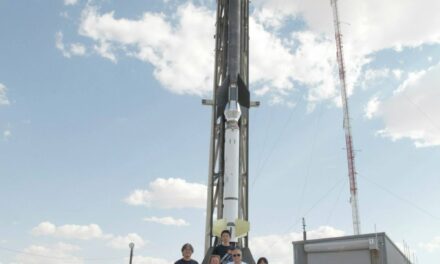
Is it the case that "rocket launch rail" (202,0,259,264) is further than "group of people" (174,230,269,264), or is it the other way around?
"rocket launch rail" (202,0,259,264)

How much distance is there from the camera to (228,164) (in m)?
13.0

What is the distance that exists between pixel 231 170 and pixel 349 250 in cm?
383

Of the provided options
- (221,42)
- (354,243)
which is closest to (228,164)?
(354,243)

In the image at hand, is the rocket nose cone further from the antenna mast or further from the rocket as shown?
the antenna mast

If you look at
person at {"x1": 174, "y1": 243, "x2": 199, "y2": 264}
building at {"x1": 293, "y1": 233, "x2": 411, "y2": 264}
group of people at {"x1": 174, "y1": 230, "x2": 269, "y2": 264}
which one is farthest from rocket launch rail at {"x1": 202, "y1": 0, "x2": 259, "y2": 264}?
person at {"x1": 174, "y1": 243, "x2": 199, "y2": 264}

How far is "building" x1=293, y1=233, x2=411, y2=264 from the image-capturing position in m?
11.2

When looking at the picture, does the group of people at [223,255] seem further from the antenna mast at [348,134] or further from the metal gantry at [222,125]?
the antenna mast at [348,134]

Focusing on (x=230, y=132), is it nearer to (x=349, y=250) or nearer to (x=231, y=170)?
(x=231, y=170)

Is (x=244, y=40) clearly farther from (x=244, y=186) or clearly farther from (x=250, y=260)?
(x=250, y=260)

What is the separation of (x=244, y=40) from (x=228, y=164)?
610 cm

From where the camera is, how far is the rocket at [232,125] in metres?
12.4

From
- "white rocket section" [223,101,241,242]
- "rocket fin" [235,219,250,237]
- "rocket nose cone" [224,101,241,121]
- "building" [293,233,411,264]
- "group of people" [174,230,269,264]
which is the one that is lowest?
"group of people" [174,230,269,264]

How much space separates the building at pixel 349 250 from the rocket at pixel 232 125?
181 cm

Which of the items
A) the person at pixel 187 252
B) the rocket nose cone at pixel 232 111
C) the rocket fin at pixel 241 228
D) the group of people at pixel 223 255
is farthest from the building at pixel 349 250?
the person at pixel 187 252
